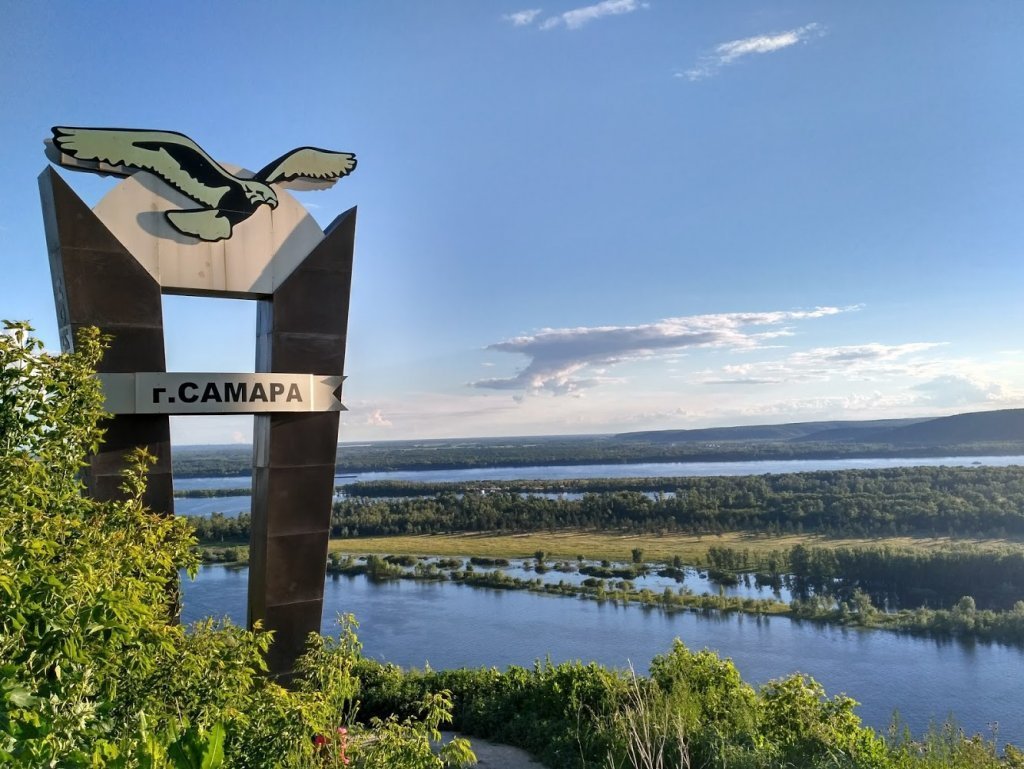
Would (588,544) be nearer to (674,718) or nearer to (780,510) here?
(780,510)

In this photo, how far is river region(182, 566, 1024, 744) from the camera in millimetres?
22242

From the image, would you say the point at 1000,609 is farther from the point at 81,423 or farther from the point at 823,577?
the point at 81,423

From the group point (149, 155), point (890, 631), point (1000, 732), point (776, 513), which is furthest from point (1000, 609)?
point (149, 155)

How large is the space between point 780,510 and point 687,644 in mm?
38159

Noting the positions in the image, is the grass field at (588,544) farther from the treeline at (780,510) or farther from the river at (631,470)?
the river at (631,470)

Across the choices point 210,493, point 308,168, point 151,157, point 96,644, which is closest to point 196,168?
point 151,157

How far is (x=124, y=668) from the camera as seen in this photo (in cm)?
409

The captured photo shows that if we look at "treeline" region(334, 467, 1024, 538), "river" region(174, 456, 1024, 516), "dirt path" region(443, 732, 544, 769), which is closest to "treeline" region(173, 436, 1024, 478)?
"river" region(174, 456, 1024, 516)

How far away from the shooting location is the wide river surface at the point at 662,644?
22312 millimetres

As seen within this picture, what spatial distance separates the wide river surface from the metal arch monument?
1035 centimetres

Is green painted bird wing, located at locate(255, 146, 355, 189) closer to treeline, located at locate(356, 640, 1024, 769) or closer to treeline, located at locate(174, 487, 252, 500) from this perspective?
treeline, located at locate(356, 640, 1024, 769)

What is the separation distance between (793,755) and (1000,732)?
1761 centimetres

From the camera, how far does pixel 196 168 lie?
818 cm

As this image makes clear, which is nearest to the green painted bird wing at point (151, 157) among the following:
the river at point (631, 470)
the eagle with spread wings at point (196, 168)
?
the eagle with spread wings at point (196, 168)
